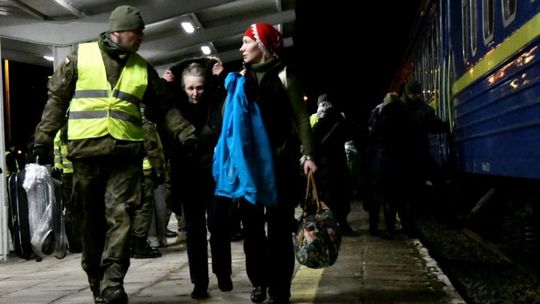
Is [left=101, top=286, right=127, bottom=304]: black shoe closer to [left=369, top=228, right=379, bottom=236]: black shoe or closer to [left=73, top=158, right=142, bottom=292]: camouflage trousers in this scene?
[left=73, top=158, right=142, bottom=292]: camouflage trousers

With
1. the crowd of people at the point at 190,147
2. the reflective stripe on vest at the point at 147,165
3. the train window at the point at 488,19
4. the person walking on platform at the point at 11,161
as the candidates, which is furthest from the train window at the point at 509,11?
the person walking on platform at the point at 11,161

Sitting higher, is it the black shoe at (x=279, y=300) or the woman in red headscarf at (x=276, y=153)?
the woman in red headscarf at (x=276, y=153)

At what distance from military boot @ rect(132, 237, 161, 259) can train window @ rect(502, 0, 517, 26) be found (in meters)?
4.15

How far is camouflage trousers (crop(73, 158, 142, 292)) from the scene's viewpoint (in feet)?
16.0

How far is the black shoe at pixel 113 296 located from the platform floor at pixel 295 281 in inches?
22.9

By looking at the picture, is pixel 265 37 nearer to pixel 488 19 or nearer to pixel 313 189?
pixel 313 189

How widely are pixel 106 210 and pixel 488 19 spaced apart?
144 inches

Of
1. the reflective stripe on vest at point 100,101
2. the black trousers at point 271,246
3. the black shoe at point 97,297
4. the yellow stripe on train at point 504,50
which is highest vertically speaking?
the yellow stripe on train at point 504,50

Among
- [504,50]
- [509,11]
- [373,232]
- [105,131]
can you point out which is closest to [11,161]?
[373,232]

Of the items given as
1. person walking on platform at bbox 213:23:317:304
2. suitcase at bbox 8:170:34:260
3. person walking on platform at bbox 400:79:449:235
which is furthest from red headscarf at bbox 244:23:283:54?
person walking on platform at bbox 400:79:449:235

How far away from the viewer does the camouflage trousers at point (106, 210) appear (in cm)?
487

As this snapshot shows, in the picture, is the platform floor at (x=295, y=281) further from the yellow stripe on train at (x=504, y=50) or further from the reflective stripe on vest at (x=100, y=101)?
the yellow stripe on train at (x=504, y=50)

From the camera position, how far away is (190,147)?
510cm

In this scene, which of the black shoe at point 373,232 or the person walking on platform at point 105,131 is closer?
the person walking on platform at point 105,131
